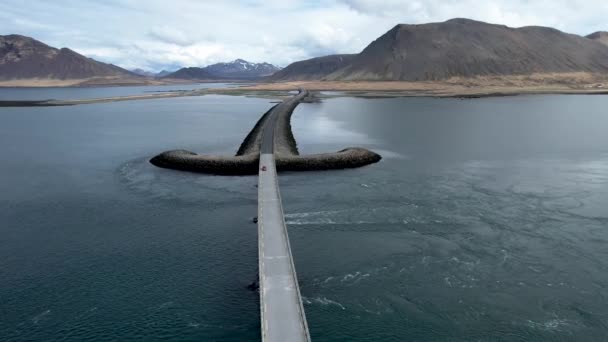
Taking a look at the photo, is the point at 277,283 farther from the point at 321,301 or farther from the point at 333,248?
the point at 333,248

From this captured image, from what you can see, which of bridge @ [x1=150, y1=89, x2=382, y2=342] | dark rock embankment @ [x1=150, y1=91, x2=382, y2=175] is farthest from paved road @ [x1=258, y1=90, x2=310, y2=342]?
dark rock embankment @ [x1=150, y1=91, x2=382, y2=175]

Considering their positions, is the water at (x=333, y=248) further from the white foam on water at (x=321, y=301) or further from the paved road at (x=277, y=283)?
the paved road at (x=277, y=283)

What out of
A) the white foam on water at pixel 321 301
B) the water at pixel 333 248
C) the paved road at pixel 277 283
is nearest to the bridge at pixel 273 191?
the paved road at pixel 277 283

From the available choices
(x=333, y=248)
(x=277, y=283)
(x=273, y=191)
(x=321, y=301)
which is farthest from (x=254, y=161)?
(x=277, y=283)

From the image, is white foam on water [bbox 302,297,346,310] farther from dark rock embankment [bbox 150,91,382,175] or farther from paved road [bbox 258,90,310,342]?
dark rock embankment [bbox 150,91,382,175]

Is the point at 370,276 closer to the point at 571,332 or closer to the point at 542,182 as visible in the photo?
the point at 571,332
